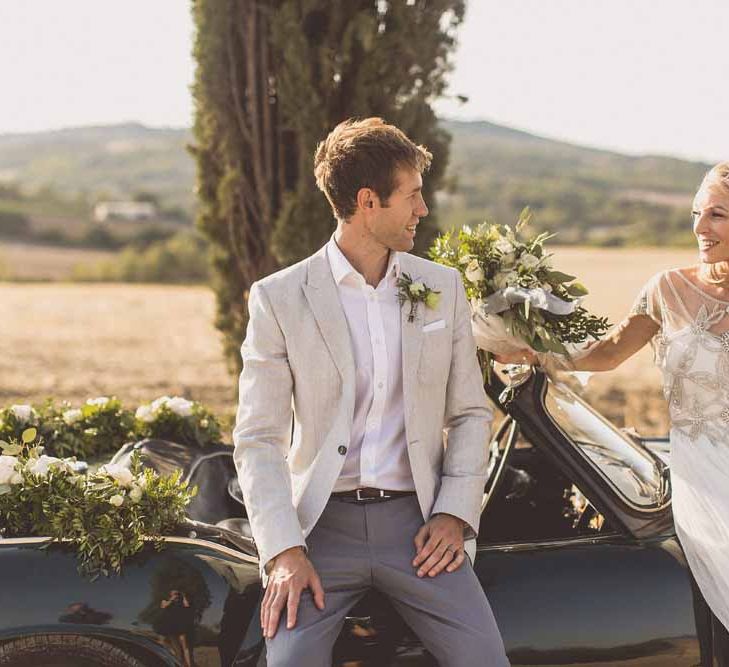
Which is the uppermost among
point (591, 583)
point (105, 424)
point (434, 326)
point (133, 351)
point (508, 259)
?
point (508, 259)

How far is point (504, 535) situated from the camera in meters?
3.53

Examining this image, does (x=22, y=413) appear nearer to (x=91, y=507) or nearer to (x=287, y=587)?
(x=91, y=507)

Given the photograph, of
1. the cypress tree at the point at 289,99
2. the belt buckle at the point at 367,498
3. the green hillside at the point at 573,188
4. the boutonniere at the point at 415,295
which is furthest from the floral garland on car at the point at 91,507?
the green hillside at the point at 573,188

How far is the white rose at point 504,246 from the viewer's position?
10.6 ft

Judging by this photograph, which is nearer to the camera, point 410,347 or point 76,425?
point 410,347

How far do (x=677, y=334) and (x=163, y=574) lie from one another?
1817 mm

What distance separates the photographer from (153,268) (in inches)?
1377

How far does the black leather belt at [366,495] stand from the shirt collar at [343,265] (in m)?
0.64

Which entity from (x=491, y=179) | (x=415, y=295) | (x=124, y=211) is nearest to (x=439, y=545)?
(x=415, y=295)

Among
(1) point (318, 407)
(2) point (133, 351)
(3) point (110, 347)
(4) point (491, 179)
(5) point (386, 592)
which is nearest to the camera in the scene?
(5) point (386, 592)

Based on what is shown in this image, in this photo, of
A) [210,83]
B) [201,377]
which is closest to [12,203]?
[201,377]

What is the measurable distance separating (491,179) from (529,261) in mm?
101660

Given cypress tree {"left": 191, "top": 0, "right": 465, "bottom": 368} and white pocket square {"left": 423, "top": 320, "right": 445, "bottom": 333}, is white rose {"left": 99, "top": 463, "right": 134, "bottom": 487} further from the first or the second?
cypress tree {"left": 191, "top": 0, "right": 465, "bottom": 368}

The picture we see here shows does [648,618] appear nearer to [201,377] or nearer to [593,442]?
[593,442]
